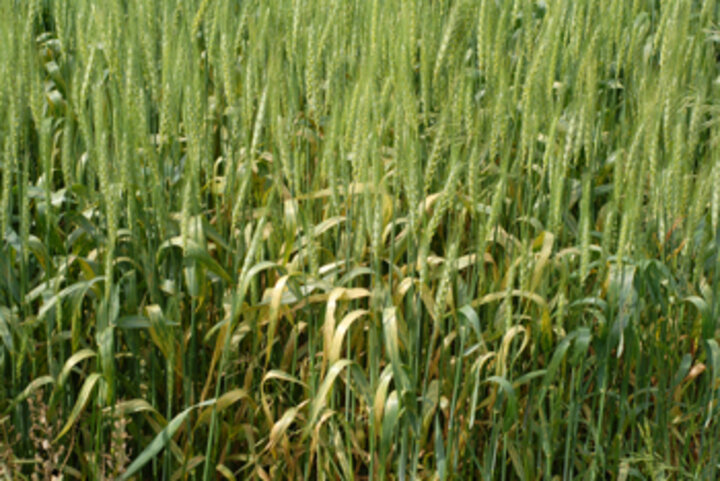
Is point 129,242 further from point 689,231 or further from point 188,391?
point 689,231

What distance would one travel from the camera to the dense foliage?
1.45 meters

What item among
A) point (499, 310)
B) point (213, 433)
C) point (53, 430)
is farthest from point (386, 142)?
point (53, 430)

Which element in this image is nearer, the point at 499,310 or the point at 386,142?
the point at 499,310

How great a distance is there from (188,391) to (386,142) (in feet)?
2.70

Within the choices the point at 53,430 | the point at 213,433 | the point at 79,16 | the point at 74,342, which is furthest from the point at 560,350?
the point at 79,16

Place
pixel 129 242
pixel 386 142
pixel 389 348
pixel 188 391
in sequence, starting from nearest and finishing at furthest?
pixel 389 348
pixel 188 391
pixel 129 242
pixel 386 142

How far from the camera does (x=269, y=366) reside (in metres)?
1.84

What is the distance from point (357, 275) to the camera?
1701 mm

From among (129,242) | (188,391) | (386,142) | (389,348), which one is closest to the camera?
(389,348)

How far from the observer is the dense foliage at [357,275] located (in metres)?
1.45

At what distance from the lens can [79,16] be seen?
1.79 metres

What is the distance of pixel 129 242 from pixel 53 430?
42 centimetres

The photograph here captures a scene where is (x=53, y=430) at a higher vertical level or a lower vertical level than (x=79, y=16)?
lower

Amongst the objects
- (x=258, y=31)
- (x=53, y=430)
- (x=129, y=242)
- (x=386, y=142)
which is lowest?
(x=53, y=430)
